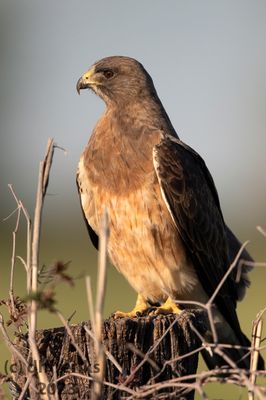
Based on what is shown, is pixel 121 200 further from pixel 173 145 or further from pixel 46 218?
pixel 46 218

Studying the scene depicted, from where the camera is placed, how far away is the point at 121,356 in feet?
15.2

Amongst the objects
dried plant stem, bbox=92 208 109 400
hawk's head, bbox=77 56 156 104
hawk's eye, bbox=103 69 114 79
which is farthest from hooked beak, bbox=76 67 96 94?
dried plant stem, bbox=92 208 109 400

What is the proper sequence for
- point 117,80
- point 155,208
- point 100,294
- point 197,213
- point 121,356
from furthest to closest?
point 117,80, point 197,213, point 155,208, point 121,356, point 100,294

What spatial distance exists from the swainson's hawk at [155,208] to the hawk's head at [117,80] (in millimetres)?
15

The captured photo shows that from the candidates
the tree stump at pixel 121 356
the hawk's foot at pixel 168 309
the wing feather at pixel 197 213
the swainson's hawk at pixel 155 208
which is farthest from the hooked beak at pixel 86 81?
the tree stump at pixel 121 356

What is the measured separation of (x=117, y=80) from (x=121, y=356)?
3.51m

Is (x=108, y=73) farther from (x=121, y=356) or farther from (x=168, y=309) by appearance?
(x=121, y=356)

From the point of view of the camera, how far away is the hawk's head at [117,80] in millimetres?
7531

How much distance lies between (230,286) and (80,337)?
2.87m

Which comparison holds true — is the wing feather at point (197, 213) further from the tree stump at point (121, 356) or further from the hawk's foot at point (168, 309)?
the tree stump at point (121, 356)

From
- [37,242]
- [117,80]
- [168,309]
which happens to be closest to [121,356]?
[37,242]

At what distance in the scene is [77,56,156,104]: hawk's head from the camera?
24.7 feet

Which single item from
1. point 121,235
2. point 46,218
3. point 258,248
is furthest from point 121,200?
point 46,218

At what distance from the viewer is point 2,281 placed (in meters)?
17.8
